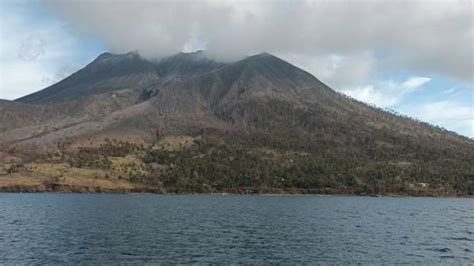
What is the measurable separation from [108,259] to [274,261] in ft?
64.6

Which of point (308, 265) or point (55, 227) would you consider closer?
point (308, 265)

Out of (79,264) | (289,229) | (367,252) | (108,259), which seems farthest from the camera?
(289,229)

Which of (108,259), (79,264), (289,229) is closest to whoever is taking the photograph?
(79,264)

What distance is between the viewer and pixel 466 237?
102 metres

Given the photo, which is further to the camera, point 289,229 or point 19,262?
point 289,229

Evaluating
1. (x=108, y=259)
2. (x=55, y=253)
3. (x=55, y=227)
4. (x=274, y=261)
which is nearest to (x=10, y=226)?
(x=55, y=227)

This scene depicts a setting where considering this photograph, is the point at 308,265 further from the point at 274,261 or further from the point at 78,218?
the point at 78,218

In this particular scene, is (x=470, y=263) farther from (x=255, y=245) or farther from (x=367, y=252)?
(x=255, y=245)

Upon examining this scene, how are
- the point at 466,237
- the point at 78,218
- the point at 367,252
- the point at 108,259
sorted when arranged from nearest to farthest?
the point at 108,259, the point at 367,252, the point at 466,237, the point at 78,218

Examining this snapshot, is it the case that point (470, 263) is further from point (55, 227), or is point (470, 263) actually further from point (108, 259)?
point (55, 227)

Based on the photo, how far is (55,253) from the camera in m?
71.4

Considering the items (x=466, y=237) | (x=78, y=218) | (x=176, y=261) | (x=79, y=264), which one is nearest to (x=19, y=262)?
(x=79, y=264)

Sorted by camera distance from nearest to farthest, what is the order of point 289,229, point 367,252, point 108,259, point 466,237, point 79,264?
point 79,264, point 108,259, point 367,252, point 466,237, point 289,229

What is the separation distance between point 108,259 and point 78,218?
6101 centimetres
